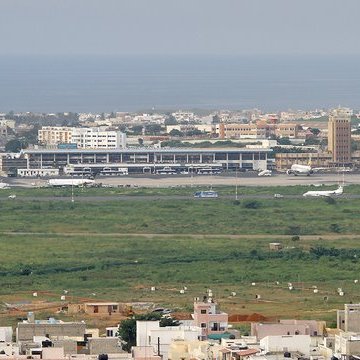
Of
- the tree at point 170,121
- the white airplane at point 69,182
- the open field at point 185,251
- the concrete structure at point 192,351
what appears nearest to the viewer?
the concrete structure at point 192,351

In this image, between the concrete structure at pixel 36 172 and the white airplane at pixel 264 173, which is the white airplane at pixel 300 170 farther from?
the concrete structure at pixel 36 172

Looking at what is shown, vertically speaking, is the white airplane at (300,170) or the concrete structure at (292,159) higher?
the concrete structure at (292,159)

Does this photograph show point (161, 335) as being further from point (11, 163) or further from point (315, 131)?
point (315, 131)

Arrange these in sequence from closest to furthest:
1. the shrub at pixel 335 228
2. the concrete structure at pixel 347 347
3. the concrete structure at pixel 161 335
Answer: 1. the concrete structure at pixel 347 347
2. the concrete structure at pixel 161 335
3. the shrub at pixel 335 228

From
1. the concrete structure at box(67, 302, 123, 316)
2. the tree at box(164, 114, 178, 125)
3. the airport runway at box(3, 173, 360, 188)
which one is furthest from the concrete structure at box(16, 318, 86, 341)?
the tree at box(164, 114, 178, 125)

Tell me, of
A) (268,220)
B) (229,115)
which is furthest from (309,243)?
(229,115)

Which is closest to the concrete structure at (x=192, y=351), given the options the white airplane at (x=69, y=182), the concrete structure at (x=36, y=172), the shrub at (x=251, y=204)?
the shrub at (x=251, y=204)

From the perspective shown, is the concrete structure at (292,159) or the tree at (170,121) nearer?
the concrete structure at (292,159)
